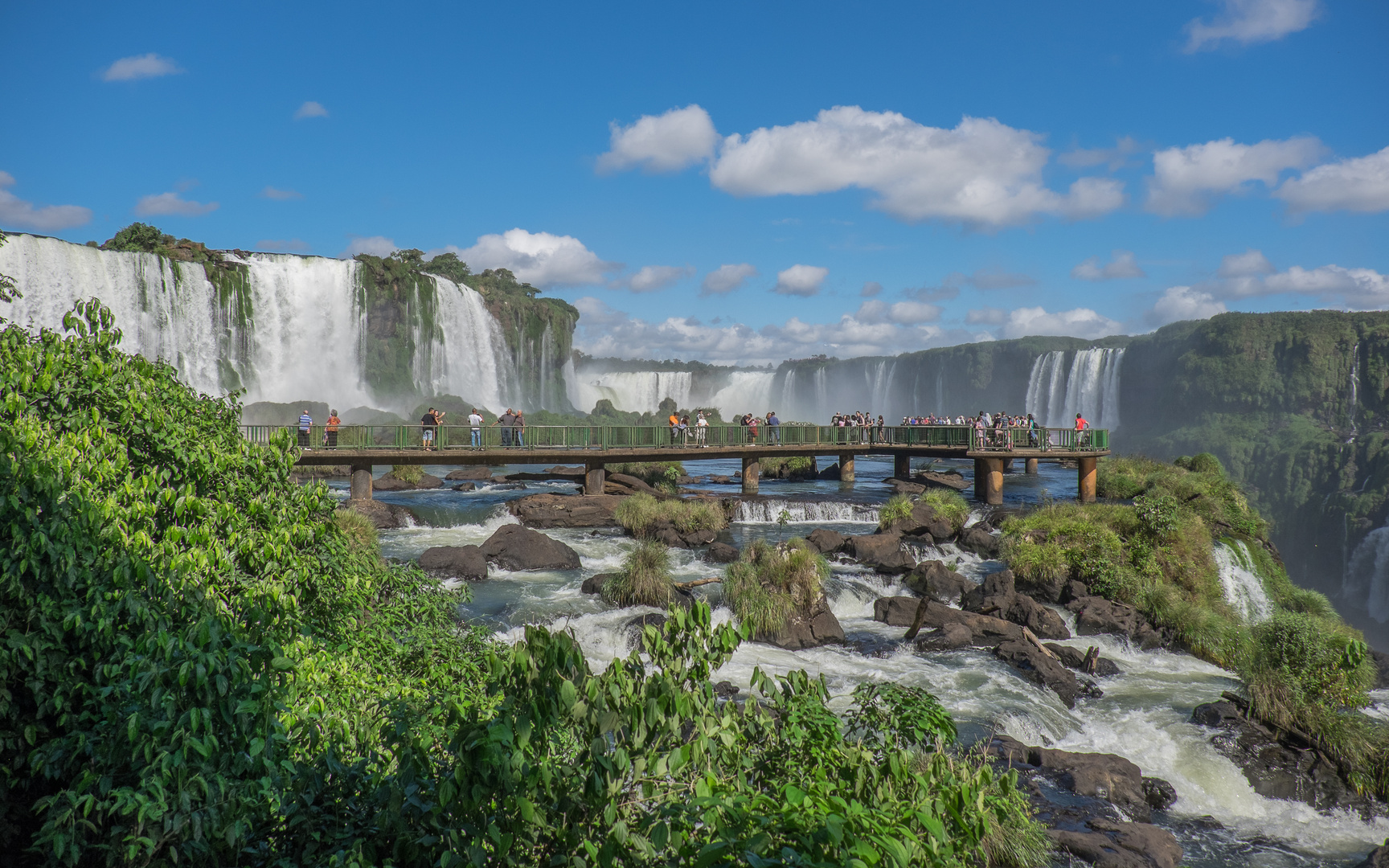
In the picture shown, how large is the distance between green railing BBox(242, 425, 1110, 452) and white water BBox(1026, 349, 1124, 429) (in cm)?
4243

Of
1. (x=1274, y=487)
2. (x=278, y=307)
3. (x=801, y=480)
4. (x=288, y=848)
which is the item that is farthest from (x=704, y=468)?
(x=1274, y=487)

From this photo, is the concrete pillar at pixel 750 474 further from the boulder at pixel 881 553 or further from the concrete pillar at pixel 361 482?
the concrete pillar at pixel 361 482

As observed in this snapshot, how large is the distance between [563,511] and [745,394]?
68990mm

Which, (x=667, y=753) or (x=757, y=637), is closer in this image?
(x=667, y=753)

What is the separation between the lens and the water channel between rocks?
30.4 feet

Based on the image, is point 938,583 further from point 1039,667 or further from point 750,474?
point 750,474

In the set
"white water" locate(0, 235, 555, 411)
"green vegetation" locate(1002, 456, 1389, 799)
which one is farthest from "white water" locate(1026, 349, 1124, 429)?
"green vegetation" locate(1002, 456, 1389, 799)

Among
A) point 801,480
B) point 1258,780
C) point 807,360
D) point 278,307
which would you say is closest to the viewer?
point 1258,780

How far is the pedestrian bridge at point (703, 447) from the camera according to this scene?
27875 mm

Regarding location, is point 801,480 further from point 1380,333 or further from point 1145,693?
point 1380,333

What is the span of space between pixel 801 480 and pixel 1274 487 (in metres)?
52.9

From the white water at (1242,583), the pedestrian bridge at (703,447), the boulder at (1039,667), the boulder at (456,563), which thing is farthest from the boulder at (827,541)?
the pedestrian bridge at (703,447)

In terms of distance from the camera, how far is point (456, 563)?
61.0ft

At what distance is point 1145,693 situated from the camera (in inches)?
515
